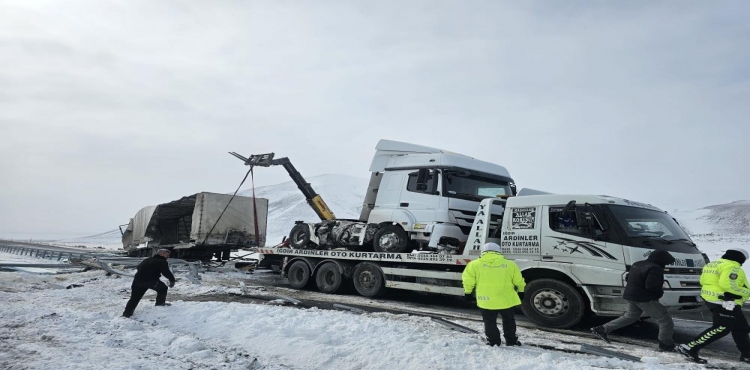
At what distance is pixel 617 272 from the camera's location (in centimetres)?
648

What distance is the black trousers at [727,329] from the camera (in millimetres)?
5117

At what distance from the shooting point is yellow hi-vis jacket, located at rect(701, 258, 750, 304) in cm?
513

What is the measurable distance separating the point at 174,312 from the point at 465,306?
5804 mm

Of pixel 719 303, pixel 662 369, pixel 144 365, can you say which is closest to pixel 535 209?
pixel 719 303

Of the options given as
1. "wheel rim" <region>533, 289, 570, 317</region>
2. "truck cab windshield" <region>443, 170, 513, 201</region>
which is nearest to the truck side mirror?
"truck cab windshield" <region>443, 170, 513, 201</region>

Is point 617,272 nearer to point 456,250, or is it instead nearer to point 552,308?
point 552,308

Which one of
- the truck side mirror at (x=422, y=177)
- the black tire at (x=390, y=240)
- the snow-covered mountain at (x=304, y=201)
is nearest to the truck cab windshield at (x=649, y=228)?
the truck side mirror at (x=422, y=177)

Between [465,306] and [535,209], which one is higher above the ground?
[535,209]

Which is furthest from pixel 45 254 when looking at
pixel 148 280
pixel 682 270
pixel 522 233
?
pixel 682 270

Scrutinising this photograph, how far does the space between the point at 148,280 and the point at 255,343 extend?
2.98m

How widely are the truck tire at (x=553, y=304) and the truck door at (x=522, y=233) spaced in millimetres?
511

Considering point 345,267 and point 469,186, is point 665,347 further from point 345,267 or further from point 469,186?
point 345,267

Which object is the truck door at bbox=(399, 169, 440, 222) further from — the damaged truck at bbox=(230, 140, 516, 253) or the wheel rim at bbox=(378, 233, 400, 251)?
the wheel rim at bbox=(378, 233, 400, 251)

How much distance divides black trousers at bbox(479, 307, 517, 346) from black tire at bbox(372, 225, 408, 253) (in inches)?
172
